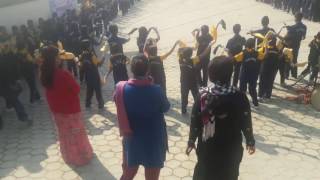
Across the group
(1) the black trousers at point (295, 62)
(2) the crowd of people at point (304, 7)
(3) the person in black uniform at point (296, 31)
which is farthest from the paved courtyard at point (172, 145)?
(2) the crowd of people at point (304, 7)

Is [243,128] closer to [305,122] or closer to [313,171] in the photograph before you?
[313,171]

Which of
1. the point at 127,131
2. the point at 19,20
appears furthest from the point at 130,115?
the point at 19,20

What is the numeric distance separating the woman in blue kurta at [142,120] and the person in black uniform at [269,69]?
4499mm

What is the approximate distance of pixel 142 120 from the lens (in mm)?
4219

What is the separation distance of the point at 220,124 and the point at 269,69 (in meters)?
5.01

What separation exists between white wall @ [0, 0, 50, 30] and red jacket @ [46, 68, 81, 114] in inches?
330

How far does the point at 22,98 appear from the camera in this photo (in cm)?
917

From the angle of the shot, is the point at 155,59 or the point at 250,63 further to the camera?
the point at 250,63

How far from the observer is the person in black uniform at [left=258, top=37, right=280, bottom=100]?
800 centimetres

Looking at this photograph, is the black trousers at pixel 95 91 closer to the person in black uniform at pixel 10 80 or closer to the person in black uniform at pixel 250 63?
the person in black uniform at pixel 10 80

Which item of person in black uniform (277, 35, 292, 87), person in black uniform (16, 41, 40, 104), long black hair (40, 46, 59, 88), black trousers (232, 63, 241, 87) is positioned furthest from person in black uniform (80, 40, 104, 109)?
person in black uniform (277, 35, 292, 87)

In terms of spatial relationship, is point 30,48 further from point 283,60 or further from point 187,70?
point 283,60

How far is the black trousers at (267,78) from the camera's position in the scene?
8.25 meters

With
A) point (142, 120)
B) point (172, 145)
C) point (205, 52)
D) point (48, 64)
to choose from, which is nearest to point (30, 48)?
point (205, 52)
